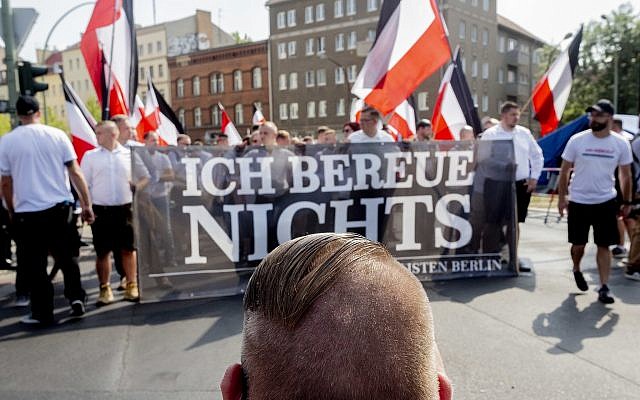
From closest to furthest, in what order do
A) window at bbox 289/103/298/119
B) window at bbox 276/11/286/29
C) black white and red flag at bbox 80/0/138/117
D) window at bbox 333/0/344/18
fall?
black white and red flag at bbox 80/0/138/117 < window at bbox 333/0/344/18 < window at bbox 289/103/298/119 < window at bbox 276/11/286/29

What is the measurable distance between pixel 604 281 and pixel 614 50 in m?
45.8

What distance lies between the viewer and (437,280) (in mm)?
6238

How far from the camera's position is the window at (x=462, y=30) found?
49594 millimetres

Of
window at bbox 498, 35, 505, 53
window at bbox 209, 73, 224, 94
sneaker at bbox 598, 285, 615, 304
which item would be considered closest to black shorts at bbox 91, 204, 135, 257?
sneaker at bbox 598, 285, 615, 304

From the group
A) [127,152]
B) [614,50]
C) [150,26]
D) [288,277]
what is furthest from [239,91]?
[288,277]

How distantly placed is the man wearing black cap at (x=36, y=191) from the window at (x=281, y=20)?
53674mm

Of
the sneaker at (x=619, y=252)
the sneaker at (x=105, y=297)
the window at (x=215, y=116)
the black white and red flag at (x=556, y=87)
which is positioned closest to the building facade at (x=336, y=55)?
the window at (x=215, y=116)

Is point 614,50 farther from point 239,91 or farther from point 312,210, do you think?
point 312,210

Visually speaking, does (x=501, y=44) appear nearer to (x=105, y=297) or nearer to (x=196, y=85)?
(x=196, y=85)

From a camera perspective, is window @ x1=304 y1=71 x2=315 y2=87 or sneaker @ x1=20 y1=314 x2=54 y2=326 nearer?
sneaker @ x1=20 y1=314 x2=54 y2=326

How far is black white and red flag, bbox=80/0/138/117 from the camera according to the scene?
24.0 ft

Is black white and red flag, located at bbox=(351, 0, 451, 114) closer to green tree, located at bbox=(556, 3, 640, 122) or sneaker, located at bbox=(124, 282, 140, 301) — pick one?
sneaker, located at bbox=(124, 282, 140, 301)

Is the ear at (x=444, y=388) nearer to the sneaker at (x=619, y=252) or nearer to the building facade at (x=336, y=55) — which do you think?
the sneaker at (x=619, y=252)

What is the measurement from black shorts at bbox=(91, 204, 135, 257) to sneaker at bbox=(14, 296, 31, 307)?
92 cm
